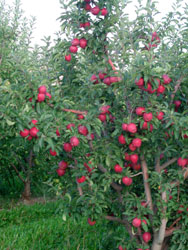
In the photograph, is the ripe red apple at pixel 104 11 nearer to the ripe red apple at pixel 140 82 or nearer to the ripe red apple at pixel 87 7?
the ripe red apple at pixel 87 7

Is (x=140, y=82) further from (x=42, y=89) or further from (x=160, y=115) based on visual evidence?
(x=42, y=89)

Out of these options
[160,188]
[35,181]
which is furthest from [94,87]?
[35,181]

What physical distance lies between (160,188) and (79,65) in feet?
4.75

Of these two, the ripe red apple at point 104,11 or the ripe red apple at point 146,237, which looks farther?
the ripe red apple at point 146,237

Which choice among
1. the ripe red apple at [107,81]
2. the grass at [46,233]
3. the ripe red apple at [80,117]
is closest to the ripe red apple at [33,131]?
the ripe red apple at [80,117]

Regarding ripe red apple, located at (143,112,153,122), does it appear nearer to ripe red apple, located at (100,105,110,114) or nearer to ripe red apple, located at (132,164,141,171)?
ripe red apple, located at (100,105,110,114)

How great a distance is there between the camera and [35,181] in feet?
26.3

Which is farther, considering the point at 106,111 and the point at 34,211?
the point at 34,211

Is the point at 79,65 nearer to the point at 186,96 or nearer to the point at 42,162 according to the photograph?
the point at 186,96

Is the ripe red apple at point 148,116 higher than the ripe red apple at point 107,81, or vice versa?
the ripe red apple at point 107,81

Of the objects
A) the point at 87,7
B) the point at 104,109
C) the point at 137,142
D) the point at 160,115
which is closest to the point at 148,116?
the point at 160,115

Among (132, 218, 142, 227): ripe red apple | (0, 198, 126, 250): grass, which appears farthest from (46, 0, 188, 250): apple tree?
(0, 198, 126, 250): grass

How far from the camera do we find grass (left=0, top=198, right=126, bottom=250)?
4469mm

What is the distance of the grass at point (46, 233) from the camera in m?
4.47
